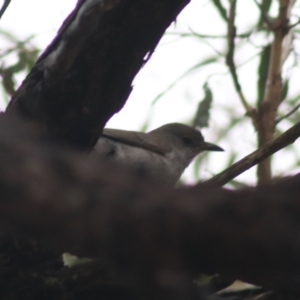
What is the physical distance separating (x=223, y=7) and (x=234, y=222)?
15.3 feet

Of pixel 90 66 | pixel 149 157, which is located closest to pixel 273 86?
pixel 149 157

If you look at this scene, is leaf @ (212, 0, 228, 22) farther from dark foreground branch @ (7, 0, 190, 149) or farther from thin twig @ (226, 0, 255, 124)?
dark foreground branch @ (7, 0, 190, 149)

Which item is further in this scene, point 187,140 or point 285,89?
point 187,140

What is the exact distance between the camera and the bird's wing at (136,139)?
4.99 meters

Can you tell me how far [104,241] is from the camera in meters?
0.79

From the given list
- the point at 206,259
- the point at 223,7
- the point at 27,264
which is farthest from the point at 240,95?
the point at 206,259

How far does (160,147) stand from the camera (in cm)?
557

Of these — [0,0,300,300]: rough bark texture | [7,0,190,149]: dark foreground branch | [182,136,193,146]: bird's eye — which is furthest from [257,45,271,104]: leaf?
[0,0,300,300]: rough bark texture

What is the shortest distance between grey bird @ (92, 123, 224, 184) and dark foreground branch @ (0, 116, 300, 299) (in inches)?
131

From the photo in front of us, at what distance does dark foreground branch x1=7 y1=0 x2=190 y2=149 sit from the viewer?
1.94 m

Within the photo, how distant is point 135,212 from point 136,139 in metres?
4.54

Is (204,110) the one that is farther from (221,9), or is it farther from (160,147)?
(221,9)

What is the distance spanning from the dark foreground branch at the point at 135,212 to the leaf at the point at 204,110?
14.0ft

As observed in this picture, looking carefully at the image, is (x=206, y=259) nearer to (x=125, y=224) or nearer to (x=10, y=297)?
(x=125, y=224)
